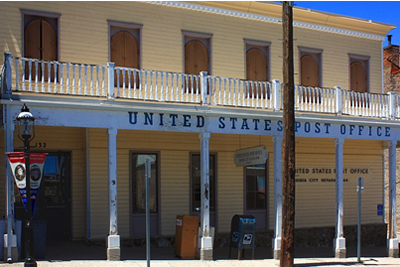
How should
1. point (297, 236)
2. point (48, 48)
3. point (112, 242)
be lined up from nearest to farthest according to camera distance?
point (112, 242)
point (48, 48)
point (297, 236)

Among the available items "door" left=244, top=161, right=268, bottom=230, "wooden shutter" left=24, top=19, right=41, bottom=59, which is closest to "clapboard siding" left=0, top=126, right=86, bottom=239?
"wooden shutter" left=24, top=19, right=41, bottom=59

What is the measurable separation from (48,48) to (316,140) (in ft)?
31.6

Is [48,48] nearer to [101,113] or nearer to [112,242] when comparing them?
[101,113]

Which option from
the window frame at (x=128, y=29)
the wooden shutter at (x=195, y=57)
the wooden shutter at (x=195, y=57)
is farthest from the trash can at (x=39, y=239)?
the wooden shutter at (x=195, y=57)

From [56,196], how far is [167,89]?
467 centimetres

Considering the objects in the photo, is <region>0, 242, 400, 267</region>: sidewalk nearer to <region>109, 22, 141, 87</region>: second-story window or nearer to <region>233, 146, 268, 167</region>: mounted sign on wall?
<region>233, 146, 268, 167</region>: mounted sign on wall

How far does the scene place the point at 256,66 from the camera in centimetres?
1748

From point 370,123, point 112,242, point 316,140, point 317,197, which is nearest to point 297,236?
point 317,197

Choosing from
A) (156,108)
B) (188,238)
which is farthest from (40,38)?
(188,238)

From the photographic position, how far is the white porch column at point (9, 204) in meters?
11.4

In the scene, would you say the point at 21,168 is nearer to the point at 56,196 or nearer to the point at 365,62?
the point at 56,196

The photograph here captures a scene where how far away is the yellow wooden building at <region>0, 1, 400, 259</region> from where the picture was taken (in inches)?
521

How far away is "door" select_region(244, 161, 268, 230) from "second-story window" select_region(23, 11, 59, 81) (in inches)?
284

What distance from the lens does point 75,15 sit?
48.1ft
